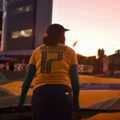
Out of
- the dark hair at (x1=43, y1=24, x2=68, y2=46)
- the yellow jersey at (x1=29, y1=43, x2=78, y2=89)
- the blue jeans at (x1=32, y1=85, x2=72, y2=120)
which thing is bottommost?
the blue jeans at (x1=32, y1=85, x2=72, y2=120)

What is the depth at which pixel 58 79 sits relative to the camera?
3.27m

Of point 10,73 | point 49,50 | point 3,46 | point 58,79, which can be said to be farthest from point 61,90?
point 3,46

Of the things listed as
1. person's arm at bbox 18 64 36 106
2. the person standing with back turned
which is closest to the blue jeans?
the person standing with back turned

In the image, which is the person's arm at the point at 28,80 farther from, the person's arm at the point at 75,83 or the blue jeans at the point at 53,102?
the person's arm at the point at 75,83

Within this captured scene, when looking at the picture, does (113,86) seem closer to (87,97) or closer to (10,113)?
(87,97)

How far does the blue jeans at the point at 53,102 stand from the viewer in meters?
3.21

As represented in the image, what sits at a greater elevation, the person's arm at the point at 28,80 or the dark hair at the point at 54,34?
the dark hair at the point at 54,34

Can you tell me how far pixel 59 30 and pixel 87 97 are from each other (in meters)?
2.07

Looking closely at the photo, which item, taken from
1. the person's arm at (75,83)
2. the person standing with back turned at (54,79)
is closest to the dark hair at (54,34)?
the person standing with back turned at (54,79)

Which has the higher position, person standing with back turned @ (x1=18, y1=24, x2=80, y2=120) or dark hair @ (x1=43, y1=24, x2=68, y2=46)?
dark hair @ (x1=43, y1=24, x2=68, y2=46)

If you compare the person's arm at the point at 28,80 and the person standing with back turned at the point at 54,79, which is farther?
the person's arm at the point at 28,80

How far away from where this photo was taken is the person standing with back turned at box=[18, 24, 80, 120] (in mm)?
3221

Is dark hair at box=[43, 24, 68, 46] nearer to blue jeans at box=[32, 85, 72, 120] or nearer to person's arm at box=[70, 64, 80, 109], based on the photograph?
person's arm at box=[70, 64, 80, 109]

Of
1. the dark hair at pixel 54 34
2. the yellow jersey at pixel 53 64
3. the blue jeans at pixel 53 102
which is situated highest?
the dark hair at pixel 54 34
